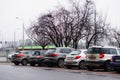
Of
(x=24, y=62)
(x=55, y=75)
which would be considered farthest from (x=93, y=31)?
(x=55, y=75)

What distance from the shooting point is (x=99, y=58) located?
22.1 m

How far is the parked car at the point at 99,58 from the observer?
72.2 feet

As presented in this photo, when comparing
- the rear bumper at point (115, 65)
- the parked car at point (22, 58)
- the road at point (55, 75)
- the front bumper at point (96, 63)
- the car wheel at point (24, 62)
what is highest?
the parked car at point (22, 58)

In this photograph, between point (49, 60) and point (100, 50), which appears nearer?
point (100, 50)

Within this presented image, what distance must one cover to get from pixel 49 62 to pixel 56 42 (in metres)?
19.4

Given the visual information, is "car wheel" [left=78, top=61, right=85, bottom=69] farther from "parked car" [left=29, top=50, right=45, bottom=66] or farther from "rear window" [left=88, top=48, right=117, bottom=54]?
"parked car" [left=29, top=50, right=45, bottom=66]

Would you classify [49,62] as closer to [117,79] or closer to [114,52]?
[114,52]

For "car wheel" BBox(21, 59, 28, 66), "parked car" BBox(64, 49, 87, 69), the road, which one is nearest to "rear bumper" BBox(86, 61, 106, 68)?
the road

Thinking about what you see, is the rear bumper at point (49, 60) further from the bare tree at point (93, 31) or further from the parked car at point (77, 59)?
the bare tree at point (93, 31)

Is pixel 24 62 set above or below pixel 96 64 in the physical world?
above

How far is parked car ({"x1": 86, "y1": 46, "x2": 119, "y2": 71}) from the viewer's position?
22000 mm

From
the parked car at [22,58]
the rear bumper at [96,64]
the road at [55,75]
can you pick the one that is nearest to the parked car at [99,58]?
the rear bumper at [96,64]

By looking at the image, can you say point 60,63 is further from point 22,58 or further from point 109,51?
point 22,58

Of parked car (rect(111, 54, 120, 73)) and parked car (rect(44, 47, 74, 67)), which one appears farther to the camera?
parked car (rect(44, 47, 74, 67))
